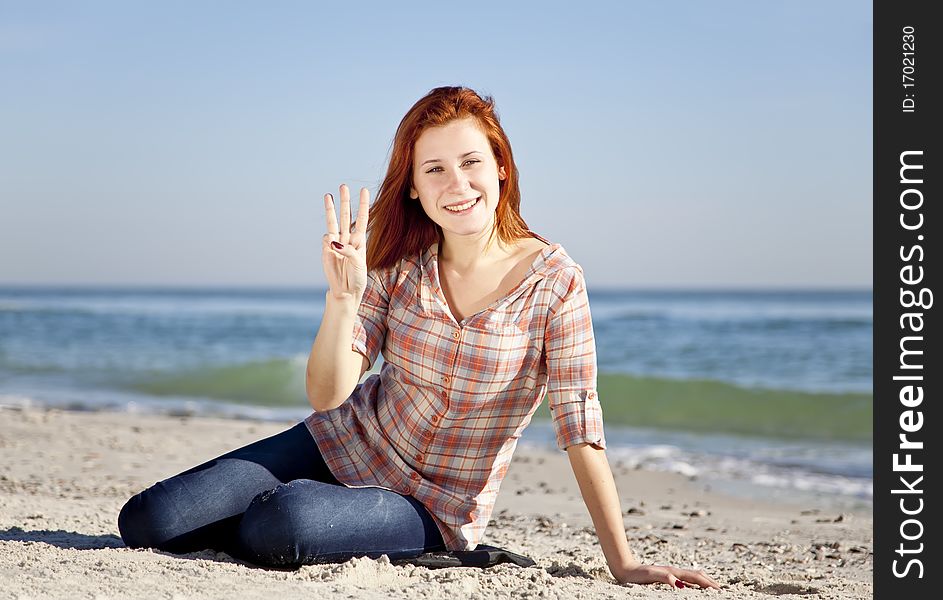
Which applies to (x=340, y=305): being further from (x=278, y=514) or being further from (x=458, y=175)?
(x=278, y=514)

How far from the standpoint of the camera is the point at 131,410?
1017cm

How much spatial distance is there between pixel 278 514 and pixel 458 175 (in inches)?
49.9

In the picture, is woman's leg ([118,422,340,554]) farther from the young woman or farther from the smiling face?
the smiling face

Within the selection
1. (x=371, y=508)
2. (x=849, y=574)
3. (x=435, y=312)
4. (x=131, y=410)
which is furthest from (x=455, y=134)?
(x=131, y=410)

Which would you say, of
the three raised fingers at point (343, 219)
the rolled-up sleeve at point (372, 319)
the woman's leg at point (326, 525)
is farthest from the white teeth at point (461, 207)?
the woman's leg at point (326, 525)

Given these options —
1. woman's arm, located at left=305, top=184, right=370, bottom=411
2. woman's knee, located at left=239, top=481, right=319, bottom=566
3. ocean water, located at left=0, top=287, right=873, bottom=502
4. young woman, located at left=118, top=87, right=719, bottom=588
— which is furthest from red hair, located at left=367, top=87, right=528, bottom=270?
ocean water, located at left=0, top=287, right=873, bottom=502

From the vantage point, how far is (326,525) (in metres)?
3.10

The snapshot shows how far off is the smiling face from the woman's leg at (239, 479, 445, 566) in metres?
0.97

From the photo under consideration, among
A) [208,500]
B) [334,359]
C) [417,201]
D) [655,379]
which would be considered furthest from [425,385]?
[655,379]

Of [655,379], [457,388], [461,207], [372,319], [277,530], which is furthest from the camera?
[655,379]

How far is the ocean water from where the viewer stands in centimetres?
768

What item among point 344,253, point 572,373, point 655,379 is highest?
point 344,253
